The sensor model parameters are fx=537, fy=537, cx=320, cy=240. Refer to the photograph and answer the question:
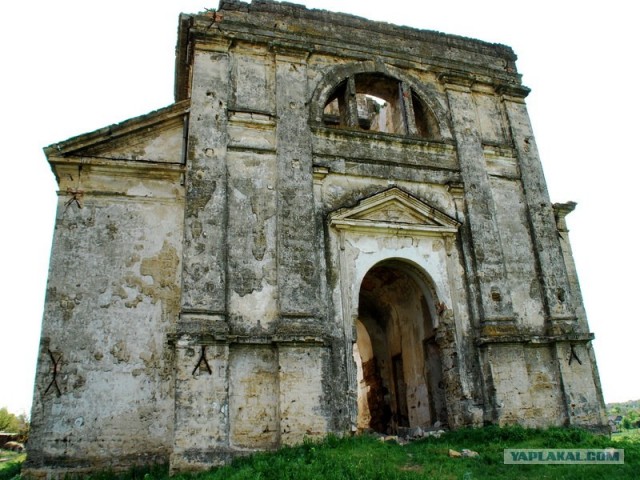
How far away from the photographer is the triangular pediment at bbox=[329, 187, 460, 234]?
392 inches

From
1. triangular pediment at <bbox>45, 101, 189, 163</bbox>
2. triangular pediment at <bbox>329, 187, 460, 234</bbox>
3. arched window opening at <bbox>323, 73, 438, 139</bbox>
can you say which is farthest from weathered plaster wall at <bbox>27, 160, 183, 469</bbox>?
arched window opening at <bbox>323, 73, 438, 139</bbox>

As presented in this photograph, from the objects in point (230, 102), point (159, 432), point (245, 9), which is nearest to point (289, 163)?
point (230, 102)

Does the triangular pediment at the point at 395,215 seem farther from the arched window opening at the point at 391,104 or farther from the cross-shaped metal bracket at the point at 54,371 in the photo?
the cross-shaped metal bracket at the point at 54,371

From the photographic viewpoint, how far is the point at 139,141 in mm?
10109

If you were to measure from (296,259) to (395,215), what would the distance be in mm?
2285

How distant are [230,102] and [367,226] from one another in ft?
11.6

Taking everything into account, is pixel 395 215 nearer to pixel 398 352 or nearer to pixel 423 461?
pixel 398 352

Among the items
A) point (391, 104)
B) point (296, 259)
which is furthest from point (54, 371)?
point (391, 104)

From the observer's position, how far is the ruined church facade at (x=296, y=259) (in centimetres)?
838

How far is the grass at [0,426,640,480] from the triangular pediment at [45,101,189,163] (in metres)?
5.44

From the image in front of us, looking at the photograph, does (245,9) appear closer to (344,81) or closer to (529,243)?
(344,81)

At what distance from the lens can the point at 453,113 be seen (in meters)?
11.8

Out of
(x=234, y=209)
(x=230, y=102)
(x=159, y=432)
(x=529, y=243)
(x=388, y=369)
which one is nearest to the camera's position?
(x=159, y=432)

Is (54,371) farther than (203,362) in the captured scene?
Yes
